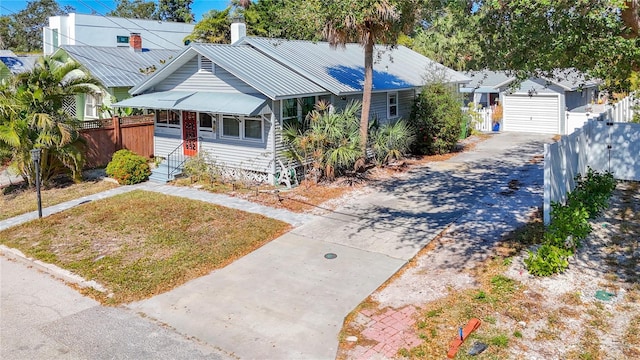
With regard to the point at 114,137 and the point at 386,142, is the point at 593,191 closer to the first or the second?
the point at 386,142

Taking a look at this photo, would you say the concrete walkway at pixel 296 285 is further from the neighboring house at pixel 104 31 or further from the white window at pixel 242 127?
the neighboring house at pixel 104 31

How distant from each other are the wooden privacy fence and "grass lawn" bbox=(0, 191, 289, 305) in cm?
505

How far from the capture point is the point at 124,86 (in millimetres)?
24562

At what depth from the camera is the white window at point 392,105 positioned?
22.2 metres

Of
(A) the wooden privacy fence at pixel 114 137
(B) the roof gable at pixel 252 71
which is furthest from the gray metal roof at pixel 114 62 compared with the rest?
(B) the roof gable at pixel 252 71

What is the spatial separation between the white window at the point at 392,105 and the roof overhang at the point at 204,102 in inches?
296

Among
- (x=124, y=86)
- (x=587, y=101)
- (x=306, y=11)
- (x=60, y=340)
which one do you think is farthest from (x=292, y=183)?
(x=587, y=101)

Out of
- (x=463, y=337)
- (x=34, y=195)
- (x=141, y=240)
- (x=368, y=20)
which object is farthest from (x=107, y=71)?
(x=463, y=337)

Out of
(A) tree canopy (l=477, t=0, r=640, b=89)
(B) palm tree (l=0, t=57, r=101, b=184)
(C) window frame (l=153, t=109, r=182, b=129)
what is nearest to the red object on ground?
(A) tree canopy (l=477, t=0, r=640, b=89)

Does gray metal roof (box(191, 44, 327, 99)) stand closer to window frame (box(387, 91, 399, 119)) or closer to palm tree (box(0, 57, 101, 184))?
palm tree (box(0, 57, 101, 184))

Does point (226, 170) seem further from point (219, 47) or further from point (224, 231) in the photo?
point (224, 231)

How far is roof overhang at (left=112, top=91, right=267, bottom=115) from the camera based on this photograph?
51.5 ft

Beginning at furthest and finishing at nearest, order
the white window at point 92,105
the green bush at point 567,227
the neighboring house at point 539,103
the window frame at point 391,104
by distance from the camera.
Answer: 1. the neighboring house at point 539,103
2. the white window at point 92,105
3. the window frame at point 391,104
4. the green bush at point 567,227

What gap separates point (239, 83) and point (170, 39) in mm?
31123
